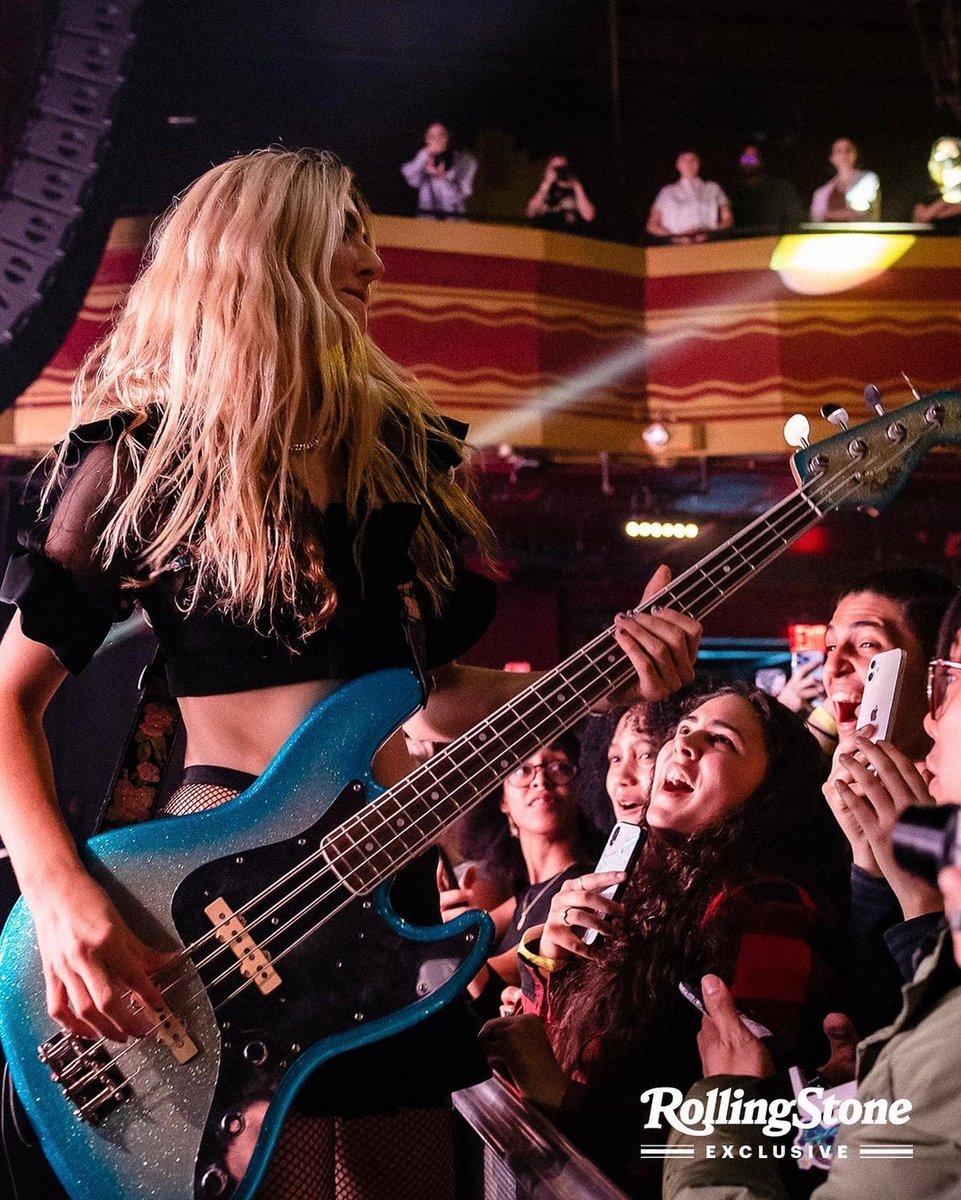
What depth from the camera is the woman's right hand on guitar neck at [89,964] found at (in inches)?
47.8

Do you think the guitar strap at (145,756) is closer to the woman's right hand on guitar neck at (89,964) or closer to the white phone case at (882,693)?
the woman's right hand on guitar neck at (89,964)

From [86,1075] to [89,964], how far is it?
13 centimetres

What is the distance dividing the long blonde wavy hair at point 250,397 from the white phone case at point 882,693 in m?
0.62

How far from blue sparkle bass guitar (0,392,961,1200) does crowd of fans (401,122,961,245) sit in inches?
235

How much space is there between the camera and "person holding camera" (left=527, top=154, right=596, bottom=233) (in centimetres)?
717

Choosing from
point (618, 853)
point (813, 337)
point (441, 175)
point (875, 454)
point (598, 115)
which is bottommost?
point (618, 853)

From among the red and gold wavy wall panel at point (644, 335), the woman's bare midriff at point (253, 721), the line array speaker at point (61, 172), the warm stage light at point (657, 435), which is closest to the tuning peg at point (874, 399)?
the woman's bare midriff at point (253, 721)

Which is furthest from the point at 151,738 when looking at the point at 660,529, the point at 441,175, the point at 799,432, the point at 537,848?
the point at 441,175

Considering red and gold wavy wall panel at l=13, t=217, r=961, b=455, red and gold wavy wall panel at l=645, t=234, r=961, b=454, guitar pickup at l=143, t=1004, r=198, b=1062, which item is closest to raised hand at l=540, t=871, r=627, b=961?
guitar pickup at l=143, t=1004, r=198, b=1062

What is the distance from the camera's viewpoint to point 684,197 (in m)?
7.26

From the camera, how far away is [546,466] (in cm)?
621

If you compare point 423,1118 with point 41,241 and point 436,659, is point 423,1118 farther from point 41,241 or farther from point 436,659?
point 41,241

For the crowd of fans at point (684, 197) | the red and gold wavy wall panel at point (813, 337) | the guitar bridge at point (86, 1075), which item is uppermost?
the crowd of fans at point (684, 197)

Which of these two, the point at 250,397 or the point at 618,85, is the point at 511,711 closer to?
the point at 250,397
